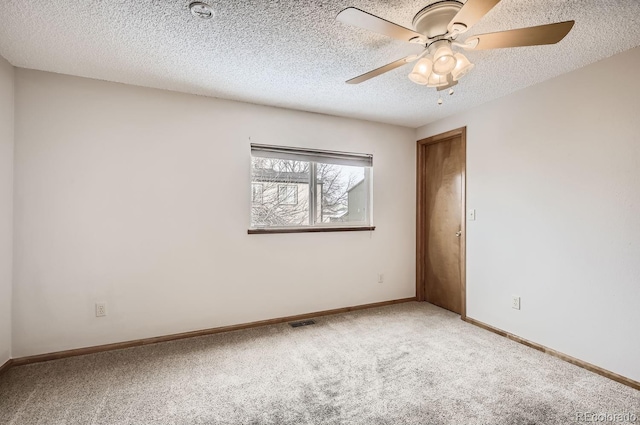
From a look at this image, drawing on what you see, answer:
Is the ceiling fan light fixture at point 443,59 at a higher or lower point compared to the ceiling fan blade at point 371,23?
lower

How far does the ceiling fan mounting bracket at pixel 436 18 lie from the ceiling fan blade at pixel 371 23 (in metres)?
0.12

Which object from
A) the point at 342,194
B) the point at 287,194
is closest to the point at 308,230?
the point at 287,194

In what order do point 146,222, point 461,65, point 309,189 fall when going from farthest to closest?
point 309,189 → point 146,222 → point 461,65

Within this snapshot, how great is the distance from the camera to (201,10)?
170cm

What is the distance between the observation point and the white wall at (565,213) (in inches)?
85.3

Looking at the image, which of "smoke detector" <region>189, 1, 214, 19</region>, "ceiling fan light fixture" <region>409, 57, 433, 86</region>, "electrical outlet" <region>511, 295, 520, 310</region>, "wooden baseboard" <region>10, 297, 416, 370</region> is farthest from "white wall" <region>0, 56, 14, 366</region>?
"electrical outlet" <region>511, 295, 520, 310</region>

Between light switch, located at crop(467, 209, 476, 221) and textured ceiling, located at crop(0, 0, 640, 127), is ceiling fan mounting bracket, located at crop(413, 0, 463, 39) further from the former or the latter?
light switch, located at crop(467, 209, 476, 221)

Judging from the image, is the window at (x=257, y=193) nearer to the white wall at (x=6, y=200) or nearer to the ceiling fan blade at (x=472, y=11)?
the white wall at (x=6, y=200)

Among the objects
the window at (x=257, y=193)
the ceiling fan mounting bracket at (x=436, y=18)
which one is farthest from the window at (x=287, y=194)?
the ceiling fan mounting bracket at (x=436, y=18)

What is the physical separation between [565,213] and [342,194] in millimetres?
2143

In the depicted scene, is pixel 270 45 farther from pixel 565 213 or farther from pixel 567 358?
pixel 567 358

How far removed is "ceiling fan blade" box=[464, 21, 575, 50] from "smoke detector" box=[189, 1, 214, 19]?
1.41m

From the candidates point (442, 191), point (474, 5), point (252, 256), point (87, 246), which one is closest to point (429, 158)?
point (442, 191)

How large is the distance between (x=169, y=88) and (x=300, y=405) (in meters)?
2.78
